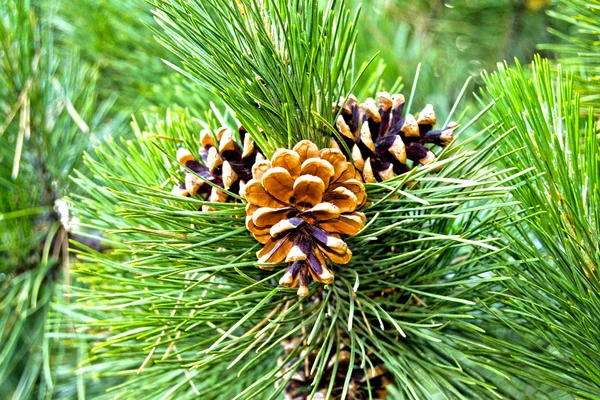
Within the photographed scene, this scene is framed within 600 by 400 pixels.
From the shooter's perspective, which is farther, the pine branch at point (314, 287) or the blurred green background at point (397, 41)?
the blurred green background at point (397, 41)

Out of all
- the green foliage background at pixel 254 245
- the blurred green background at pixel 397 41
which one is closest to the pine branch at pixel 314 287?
the green foliage background at pixel 254 245

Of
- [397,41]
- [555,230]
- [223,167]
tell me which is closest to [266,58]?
[223,167]

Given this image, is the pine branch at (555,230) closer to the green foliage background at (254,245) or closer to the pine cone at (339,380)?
the green foliage background at (254,245)

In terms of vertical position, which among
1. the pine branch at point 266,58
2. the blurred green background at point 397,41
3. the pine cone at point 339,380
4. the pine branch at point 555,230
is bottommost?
the pine cone at point 339,380

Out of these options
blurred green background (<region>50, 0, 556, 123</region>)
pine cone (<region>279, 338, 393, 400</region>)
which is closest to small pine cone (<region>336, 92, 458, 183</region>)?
pine cone (<region>279, 338, 393, 400</region>)

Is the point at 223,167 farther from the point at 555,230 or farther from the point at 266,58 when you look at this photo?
the point at 555,230

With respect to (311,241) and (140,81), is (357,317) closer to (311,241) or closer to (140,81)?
(311,241)
